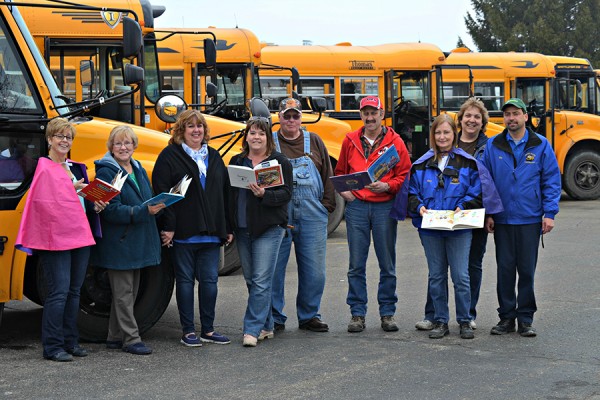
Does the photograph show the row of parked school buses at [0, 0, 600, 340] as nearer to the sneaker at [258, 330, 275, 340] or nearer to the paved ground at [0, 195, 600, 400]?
the paved ground at [0, 195, 600, 400]

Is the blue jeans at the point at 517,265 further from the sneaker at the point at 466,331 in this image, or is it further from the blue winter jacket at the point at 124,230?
the blue winter jacket at the point at 124,230

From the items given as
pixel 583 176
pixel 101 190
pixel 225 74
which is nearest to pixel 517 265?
pixel 101 190

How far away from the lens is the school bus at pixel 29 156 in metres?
7.13

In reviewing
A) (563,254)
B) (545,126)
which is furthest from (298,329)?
(545,126)

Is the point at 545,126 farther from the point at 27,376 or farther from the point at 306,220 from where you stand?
the point at 27,376

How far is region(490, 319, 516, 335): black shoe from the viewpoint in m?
→ 7.77

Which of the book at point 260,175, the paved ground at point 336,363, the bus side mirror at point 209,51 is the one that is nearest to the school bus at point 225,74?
the bus side mirror at point 209,51

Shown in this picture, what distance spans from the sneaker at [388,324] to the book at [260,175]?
4.68ft

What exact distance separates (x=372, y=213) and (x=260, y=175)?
3.46 ft

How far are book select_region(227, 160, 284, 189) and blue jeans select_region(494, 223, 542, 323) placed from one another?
182 centimetres

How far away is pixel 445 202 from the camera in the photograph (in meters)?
7.65

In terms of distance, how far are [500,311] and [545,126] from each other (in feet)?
42.7

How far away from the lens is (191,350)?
7.31 m

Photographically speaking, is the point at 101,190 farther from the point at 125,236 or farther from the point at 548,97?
the point at 548,97
